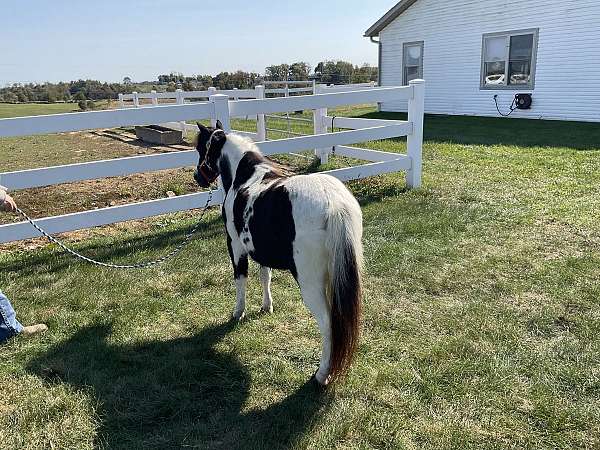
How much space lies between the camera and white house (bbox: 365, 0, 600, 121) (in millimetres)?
13953

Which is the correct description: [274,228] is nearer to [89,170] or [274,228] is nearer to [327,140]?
[89,170]

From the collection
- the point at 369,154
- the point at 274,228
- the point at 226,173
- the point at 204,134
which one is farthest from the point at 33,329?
the point at 369,154

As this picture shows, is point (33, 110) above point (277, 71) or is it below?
below

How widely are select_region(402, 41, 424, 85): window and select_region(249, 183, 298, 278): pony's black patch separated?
1676cm

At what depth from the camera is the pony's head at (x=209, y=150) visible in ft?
13.2

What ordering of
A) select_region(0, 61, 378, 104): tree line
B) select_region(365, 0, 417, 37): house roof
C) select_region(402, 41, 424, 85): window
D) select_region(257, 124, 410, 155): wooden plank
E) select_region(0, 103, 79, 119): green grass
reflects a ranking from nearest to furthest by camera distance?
select_region(257, 124, 410, 155): wooden plank, select_region(365, 0, 417, 37): house roof, select_region(402, 41, 424, 85): window, select_region(0, 103, 79, 119): green grass, select_region(0, 61, 378, 104): tree line

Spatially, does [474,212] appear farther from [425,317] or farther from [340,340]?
[340,340]

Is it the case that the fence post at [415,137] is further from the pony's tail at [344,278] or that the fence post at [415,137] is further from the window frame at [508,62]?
the window frame at [508,62]

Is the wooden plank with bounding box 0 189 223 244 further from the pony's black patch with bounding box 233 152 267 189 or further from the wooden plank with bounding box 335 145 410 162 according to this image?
the wooden plank with bounding box 335 145 410 162

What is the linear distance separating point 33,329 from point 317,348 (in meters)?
2.23

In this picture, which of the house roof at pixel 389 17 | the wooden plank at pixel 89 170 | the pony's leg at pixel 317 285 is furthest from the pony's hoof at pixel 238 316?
the house roof at pixel 389 17

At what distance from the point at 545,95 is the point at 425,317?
13.6m

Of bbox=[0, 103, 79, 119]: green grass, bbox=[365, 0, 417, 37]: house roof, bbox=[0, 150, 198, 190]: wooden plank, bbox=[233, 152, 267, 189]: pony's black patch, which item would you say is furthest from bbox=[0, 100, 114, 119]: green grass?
bbox=[233, 152, 267, 189]: pony's black patch

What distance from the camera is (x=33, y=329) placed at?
12.5ft
